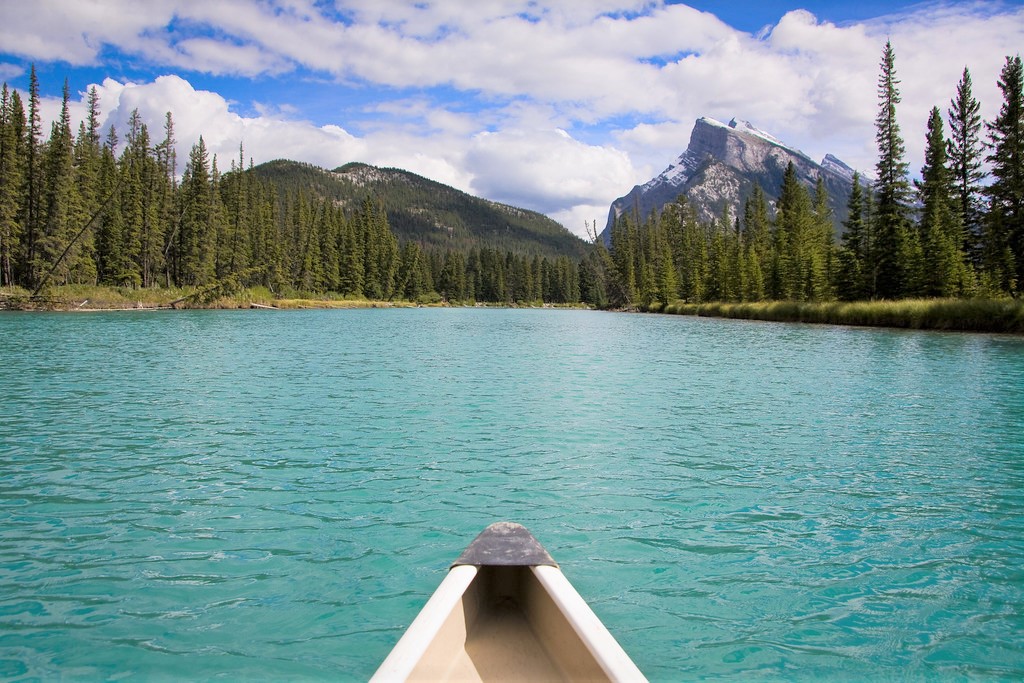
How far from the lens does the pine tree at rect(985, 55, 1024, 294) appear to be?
4322 cm

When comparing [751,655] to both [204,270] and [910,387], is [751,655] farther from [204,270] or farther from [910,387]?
[204,270]

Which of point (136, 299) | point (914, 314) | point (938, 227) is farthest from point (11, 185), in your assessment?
point (938, 227)

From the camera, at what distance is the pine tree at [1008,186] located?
1702 inches

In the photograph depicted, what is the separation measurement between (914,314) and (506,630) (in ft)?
150

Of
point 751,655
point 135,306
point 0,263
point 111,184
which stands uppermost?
point 111,184

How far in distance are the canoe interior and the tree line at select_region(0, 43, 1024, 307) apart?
1883 inches

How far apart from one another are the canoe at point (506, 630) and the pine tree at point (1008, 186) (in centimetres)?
5100

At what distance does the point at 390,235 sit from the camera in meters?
130

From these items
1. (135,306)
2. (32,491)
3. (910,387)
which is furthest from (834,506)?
(135,306)

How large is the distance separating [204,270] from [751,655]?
87140 mm

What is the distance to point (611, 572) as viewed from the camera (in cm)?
593

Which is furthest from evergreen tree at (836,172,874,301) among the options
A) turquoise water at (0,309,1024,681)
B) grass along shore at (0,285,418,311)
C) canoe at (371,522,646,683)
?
grass along shore at (0,285,418,311)

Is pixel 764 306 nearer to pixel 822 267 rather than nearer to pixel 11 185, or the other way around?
pixel 822 267

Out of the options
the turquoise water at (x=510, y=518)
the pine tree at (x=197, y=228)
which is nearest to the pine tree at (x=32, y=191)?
the pine tree at (x=197, y=228)
